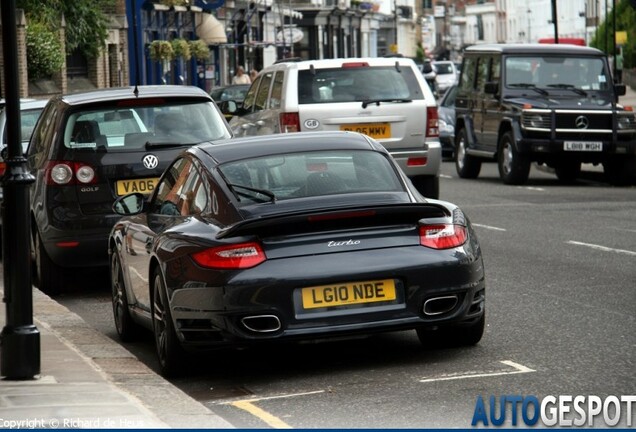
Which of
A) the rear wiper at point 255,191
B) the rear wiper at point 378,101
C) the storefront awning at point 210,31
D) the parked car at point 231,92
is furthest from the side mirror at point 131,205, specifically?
the storefront awning at point 210,31

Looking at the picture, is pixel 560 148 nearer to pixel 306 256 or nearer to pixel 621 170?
pixel 621 170

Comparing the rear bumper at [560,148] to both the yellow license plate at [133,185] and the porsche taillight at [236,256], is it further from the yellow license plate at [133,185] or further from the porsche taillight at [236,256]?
the porsche taillight at [236,256]

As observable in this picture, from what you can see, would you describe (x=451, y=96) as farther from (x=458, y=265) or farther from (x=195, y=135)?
(x=458, y=265)

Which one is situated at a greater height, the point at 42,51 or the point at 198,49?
the point at 42,51

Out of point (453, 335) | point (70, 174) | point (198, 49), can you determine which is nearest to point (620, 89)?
point (70, 174)

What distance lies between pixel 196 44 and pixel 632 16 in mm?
32533

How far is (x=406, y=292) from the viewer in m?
8.88

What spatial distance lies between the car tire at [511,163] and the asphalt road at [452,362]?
11.5 m

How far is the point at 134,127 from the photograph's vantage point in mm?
13594

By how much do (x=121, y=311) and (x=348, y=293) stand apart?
2.59 metres

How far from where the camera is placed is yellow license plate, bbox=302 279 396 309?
28.6ft

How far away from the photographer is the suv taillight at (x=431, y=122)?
20.7 meters

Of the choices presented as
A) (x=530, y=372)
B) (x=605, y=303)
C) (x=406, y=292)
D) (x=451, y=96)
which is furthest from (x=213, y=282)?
(x=451, y=96)

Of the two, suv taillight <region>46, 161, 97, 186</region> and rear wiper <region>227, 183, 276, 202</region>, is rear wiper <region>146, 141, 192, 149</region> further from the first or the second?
rear wiper <region>227, 183, 276, 202</region>
